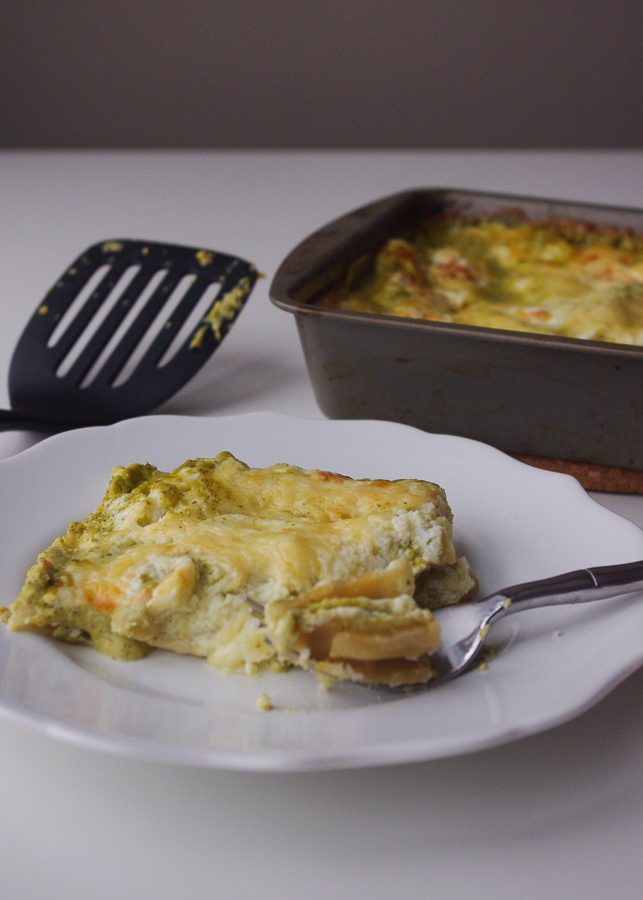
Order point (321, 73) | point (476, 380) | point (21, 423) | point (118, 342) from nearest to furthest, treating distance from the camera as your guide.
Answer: point (476, 380)
point (21, 423)
point (118, 342)
point (321, 73)

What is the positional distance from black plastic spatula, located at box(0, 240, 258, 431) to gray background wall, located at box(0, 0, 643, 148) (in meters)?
2.58

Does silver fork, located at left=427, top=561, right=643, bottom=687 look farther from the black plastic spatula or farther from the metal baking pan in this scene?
the black plastic spatula

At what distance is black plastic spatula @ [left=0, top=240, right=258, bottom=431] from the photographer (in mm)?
1605

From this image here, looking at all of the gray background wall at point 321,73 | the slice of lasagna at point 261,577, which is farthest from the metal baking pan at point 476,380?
the gray background wall at point 321,73

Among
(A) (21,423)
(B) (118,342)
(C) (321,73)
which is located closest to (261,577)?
(A) (21,423)

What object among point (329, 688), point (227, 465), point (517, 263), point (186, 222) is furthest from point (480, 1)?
point (329, 688)

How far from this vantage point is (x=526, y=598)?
99 centimetres

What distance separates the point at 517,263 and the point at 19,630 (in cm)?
144

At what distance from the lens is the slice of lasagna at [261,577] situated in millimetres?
894

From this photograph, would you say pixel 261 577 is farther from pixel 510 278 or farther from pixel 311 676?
pixel 510 278

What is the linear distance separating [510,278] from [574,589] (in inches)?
43.4

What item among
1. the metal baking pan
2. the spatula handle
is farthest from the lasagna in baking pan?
the spatula handle

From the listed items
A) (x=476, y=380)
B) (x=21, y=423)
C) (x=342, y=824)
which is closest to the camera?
(x=342, y=824)

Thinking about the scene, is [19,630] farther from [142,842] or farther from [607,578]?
[607,578]
